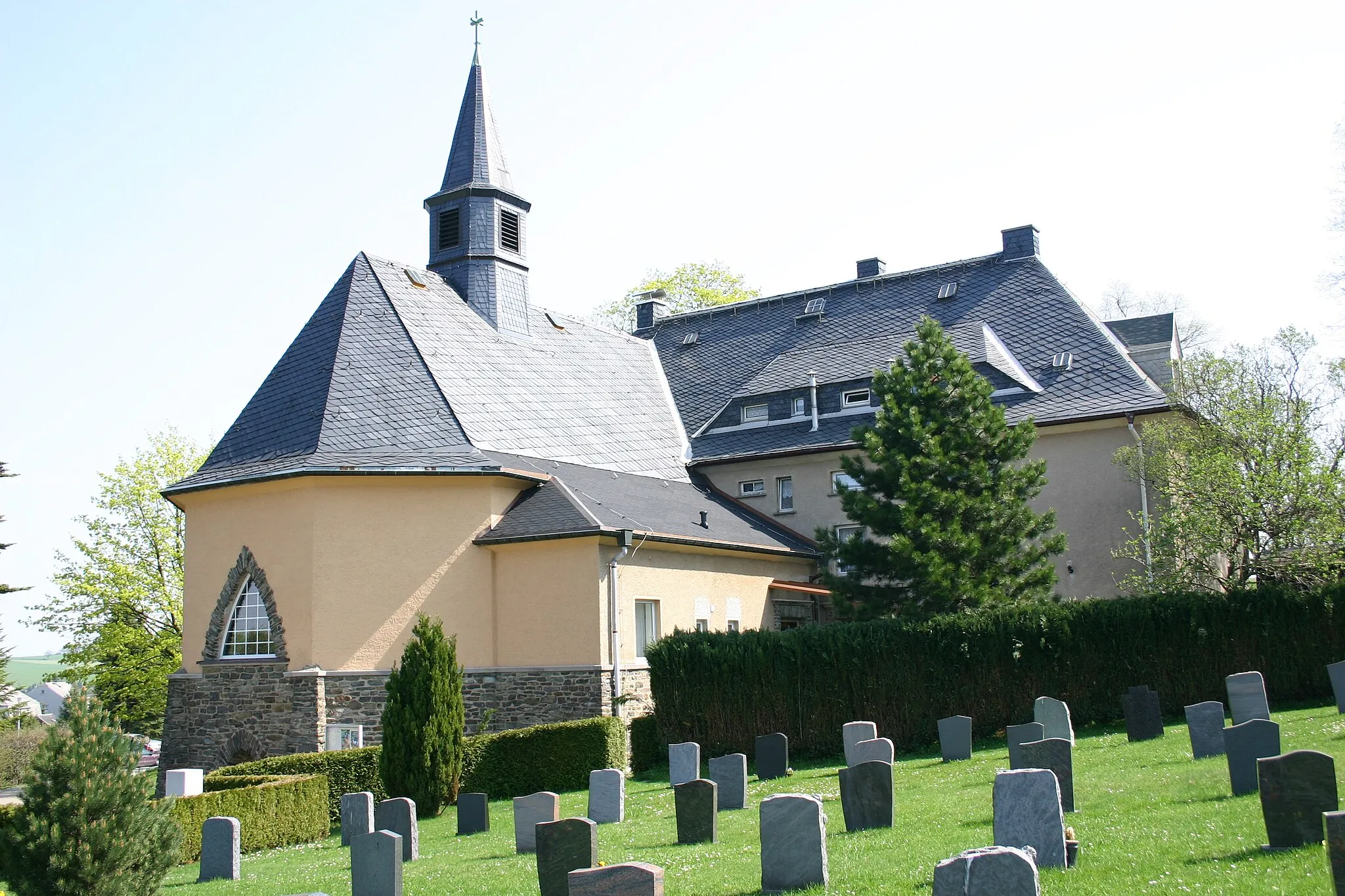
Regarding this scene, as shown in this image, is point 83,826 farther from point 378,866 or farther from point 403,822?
point 403,822

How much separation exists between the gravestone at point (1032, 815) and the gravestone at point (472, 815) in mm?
8261

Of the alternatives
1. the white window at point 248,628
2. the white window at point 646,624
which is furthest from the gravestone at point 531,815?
the white window at point 248,628

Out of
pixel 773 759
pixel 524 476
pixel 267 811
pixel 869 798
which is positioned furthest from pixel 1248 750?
pixel 524 476

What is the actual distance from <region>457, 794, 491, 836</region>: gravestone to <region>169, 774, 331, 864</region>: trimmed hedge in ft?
9.56

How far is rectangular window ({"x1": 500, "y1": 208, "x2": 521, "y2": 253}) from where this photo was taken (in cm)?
3147

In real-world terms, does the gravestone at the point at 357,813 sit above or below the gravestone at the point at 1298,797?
below

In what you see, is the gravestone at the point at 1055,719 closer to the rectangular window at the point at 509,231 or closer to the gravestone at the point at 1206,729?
the gravestone at the point at 1206,729

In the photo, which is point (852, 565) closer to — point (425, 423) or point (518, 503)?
point (518, 503)

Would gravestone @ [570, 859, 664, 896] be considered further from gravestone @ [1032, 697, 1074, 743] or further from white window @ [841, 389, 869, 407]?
white window @ [841, 389, 869, 407]

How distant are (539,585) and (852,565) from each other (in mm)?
6312

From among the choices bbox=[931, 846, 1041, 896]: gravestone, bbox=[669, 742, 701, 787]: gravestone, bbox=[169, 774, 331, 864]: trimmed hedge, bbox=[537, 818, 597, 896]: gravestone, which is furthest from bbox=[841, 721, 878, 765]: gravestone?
bbox=[931, 846, 1041, 896]: gravestone

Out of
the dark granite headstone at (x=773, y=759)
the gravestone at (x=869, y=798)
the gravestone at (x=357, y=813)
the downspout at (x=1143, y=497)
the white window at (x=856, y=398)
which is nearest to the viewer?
the gravestone at (x=869, y=798)

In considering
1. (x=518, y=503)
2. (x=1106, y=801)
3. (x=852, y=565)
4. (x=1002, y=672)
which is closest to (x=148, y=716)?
(x=518, y=503)

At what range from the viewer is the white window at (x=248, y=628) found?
76.9 ft
